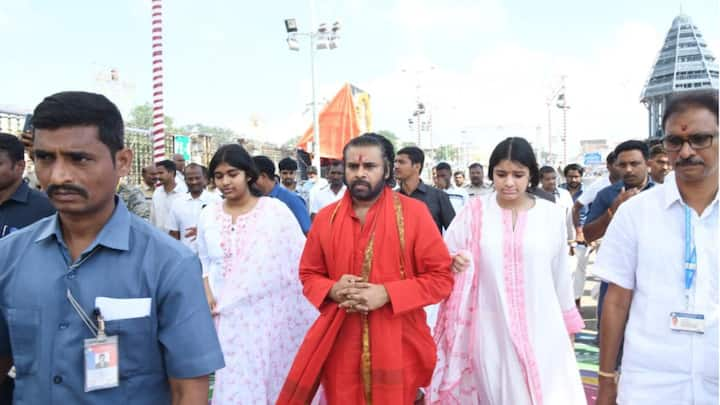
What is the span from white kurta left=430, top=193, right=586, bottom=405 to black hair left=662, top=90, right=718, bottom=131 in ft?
4.61

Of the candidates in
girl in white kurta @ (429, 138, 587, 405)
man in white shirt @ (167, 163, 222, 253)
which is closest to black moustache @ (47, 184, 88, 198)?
girl in white kurta @ (429, 138, 587, 405)

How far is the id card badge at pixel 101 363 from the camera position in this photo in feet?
5.00

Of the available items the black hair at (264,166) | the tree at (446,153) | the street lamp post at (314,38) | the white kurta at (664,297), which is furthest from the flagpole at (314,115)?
the tree at (446,153)

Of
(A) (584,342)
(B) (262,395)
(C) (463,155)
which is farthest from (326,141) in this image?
(C) (463,155)

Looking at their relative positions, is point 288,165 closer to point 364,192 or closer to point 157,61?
point 157,61

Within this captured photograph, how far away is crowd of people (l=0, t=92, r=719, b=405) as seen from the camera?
1579 mm

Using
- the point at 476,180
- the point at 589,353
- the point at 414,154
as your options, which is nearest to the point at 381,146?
the point at 414,154

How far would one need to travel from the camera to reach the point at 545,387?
3322 mm

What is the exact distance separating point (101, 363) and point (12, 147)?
1.97 m

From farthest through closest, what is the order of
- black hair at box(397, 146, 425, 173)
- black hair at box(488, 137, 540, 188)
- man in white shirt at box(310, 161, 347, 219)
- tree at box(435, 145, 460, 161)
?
tree at box(435, 145, 460, 161), man in white shirt at box(310, 161, 347, 219), black hair at box(397, 146, 425, 173), black hair at box(488, 137, 540, 188)

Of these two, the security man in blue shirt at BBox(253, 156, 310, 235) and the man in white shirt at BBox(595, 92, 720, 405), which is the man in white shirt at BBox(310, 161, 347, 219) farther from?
the man in white shirt at BBox(595, 92, 720, 405)

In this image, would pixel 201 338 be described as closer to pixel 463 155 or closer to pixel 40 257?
pixel 40 257

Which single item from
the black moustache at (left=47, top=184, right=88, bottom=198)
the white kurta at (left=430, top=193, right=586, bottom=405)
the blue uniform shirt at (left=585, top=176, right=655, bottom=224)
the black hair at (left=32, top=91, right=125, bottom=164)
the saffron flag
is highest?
the saffron flag

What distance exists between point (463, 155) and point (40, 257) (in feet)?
225
